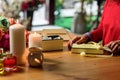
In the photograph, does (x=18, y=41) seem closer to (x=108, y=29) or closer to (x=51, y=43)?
(x=51, y=43)

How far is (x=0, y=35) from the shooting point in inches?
70.2

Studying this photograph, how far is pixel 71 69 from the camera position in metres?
1.56

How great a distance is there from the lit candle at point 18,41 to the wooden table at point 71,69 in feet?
0.25

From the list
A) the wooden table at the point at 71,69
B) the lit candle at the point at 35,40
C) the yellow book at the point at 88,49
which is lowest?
the wooden table at the point at 71,69

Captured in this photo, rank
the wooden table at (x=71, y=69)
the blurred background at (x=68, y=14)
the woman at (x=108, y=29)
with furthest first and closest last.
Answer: the blurred background at (x=68, y=14) → the woman at (x=108, y=29) → the wooden table at (x=71, y=69)

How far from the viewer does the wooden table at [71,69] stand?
145cm

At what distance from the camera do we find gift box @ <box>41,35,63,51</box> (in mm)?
1875

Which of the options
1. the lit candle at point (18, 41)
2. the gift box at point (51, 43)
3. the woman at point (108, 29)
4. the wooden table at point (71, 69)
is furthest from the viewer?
the woman at point (108, 29)

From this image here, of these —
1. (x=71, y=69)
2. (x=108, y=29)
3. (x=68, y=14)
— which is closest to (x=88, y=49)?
(x=71, y=69)

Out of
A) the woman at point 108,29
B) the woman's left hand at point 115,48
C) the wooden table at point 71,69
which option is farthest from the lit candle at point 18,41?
the woman's left hand at point 115,48

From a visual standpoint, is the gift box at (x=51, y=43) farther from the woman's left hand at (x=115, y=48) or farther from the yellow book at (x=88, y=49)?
the woman's left hand at (x=115, y=48)

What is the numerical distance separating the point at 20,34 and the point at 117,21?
2.52 ft

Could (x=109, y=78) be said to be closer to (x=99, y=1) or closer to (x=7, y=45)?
(x=7, y=45)

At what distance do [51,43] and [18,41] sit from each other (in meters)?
0.33
